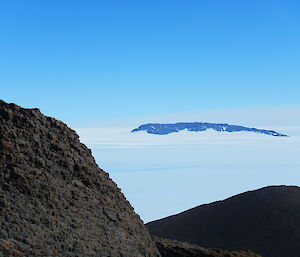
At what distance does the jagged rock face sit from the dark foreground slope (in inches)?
600

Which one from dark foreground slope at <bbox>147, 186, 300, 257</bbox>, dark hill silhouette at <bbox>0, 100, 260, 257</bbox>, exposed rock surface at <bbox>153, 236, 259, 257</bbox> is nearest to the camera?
dark hill silhouette at <bbox>0, 100, 260, 257</bbox>

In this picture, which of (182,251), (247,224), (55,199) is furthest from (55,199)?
(247,224)

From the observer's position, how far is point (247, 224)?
25609 millimetres

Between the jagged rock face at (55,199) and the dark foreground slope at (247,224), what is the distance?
15233 millimetres

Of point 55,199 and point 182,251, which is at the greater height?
point 55,199

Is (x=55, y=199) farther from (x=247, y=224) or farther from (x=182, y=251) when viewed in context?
(x=247, y=224)

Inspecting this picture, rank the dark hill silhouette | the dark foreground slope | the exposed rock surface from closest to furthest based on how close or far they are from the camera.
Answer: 1. the dark hill silhouette
2. the exposed rock surface
3. the dark foreground slope

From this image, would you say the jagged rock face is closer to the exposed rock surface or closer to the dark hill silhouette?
the dark hill silhouette

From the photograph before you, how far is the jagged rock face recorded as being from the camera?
7.13 m

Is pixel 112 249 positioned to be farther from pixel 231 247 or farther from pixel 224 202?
pixel 224 202

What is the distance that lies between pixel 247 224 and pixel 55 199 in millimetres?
19205

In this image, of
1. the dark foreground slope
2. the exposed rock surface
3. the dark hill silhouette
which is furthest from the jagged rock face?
the dark foreground slope

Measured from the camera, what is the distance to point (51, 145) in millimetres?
A: 9133

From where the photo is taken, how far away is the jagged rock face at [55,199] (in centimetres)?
713
